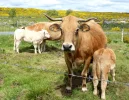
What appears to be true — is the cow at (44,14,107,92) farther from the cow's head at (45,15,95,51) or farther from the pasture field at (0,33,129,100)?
the pasture field at (0,33,129,100)

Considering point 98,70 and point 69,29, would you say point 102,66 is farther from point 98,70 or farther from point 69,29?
point 69,29

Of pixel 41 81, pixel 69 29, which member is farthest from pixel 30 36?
pixel 69 29

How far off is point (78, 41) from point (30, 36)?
730cm

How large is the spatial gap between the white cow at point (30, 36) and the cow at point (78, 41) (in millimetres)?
5730

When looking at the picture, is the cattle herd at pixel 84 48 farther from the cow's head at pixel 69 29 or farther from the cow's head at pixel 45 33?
the cow's head at pixel 45 33

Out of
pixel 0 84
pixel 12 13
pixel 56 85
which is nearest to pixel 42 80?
pixel 56 85

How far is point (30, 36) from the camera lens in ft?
46.2

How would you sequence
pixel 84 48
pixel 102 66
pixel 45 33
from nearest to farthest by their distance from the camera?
pixel 102 66, pixel 84 48, pixel 45 33

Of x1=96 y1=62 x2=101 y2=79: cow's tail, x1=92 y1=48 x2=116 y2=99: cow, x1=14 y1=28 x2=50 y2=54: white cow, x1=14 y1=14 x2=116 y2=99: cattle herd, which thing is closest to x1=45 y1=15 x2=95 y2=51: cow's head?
x1=14 y1=14 x2=116 y2=99: cattle herd

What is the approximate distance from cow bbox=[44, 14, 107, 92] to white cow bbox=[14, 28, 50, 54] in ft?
18.8

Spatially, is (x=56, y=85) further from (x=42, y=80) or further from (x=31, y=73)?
(x=31, y=73)

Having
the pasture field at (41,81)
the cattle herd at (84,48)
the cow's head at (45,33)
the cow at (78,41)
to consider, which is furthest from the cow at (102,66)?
the cow's head at (45,33)

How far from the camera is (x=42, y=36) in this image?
1432 cm

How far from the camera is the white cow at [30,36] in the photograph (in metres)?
13.9
